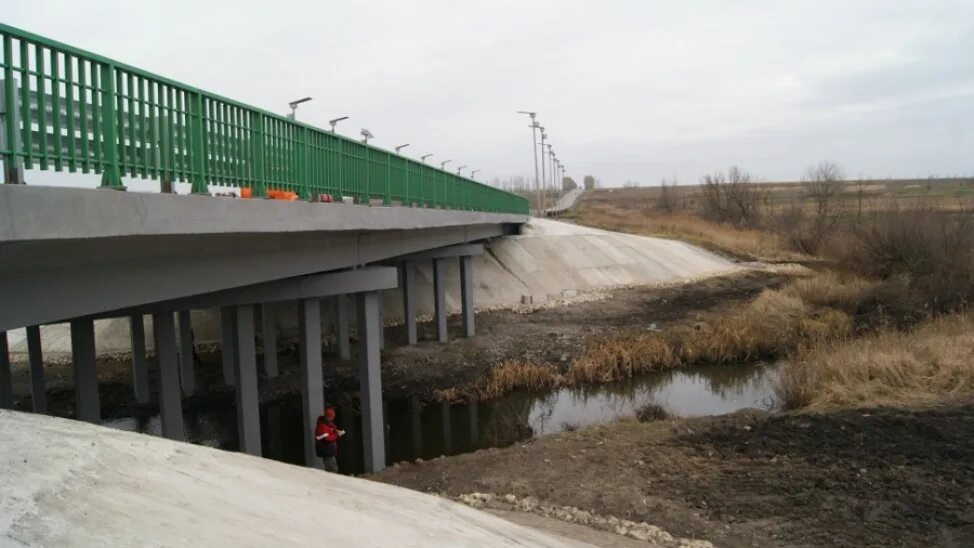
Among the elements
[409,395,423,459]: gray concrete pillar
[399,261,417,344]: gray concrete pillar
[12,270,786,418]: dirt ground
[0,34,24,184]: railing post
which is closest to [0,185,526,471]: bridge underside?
[0,34,24,184]: railing post

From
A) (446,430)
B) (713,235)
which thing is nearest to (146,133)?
(446,430)

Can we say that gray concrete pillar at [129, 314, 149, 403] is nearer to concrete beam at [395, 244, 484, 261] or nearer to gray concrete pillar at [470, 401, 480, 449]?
concrete beam at [395, 244, 484, 261]

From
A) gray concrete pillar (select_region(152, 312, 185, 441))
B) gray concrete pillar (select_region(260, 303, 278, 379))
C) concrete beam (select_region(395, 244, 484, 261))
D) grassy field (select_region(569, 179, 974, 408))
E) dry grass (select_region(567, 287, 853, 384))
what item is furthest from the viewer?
concrete beam (select_region(395, 244, 484, 261))

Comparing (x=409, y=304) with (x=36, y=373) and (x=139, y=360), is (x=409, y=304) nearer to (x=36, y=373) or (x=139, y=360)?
(x=139, y=360)

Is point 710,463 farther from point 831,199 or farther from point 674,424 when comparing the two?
point 831,199

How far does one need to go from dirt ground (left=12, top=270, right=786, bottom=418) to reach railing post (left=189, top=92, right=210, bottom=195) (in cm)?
1147

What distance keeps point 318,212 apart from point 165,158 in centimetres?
311

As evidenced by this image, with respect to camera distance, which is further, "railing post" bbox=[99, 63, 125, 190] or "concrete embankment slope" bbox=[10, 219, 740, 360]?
"concrete embankment slope" bbox=[10, 219, 740, 360]

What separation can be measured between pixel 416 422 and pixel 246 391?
5262mm

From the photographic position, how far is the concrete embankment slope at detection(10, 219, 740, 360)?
2489cm

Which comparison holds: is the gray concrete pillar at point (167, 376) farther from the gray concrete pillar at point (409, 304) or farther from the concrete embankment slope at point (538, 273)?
the concrete embankment slope at point (538, 273)

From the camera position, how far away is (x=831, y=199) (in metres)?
60.2

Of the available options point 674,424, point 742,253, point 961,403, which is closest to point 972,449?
point 961,403

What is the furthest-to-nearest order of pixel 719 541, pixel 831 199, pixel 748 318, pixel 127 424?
pixel 831 199, pixel 748 318, pixel 127 424, pixel 719 541
